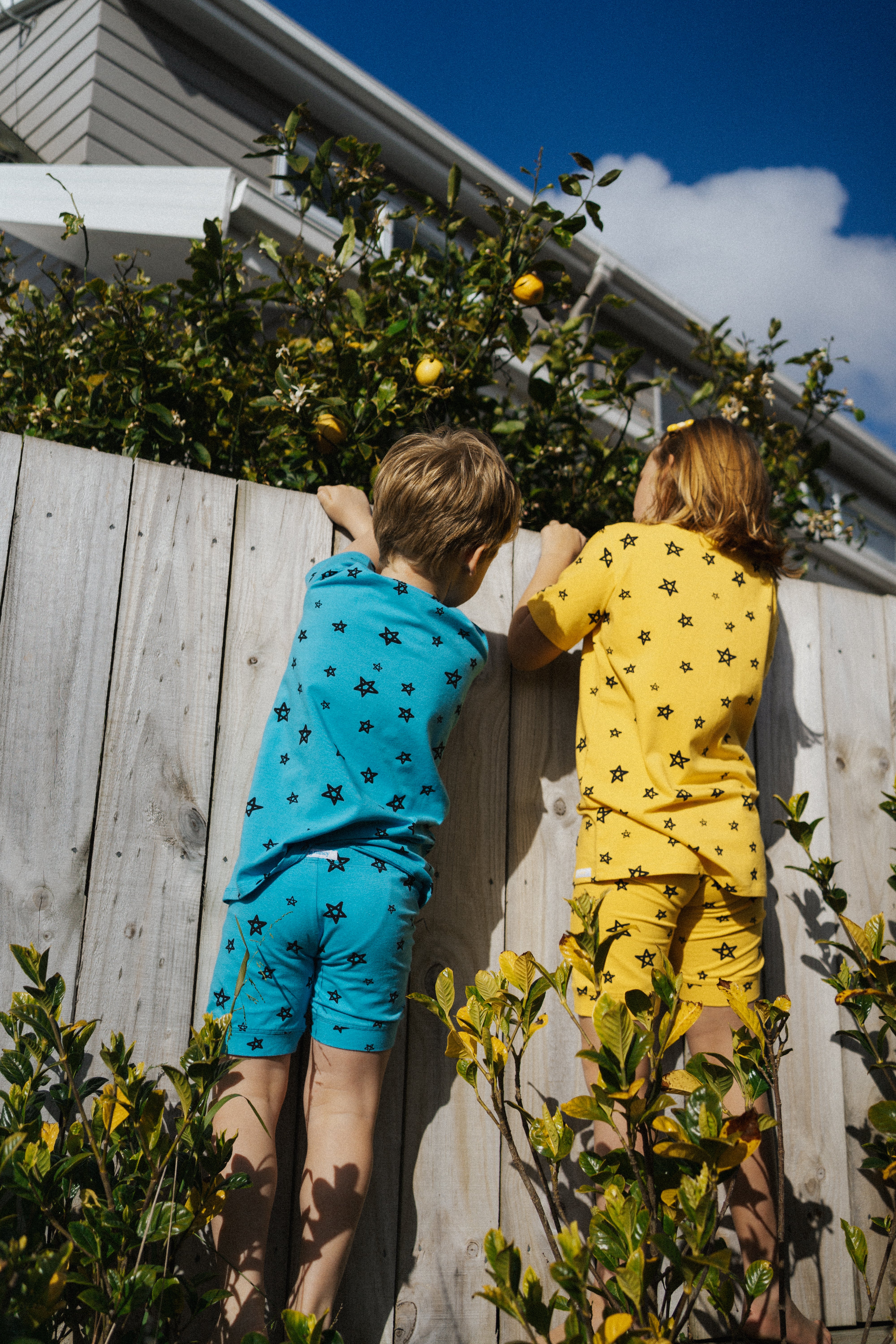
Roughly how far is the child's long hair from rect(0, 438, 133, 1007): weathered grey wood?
112 cm

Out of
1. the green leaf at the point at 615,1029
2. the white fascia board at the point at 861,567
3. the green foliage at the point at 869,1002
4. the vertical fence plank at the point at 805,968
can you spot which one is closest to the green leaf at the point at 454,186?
the vertical fence plank at the point at 805,968

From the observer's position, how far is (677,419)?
8234 millimetres

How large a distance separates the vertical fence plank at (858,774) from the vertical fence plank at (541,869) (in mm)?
649

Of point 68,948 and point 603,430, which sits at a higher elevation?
point 603,430

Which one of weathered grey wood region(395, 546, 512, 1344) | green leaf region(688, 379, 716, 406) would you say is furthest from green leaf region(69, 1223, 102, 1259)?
green leaf region(688, 379, 716, 406)

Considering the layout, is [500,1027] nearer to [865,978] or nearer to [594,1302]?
[594,1302]

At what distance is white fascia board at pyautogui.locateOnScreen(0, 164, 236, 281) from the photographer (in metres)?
3.58

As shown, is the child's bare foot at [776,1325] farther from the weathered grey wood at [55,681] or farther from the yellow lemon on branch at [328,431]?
the yellow lemon on branch at [328,431]

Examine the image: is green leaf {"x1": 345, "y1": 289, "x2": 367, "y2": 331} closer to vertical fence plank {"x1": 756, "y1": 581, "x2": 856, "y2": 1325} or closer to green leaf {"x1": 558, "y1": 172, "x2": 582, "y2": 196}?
green leaf {"x1": 558, "y1": 172, "x2": 582, "y2": 196}

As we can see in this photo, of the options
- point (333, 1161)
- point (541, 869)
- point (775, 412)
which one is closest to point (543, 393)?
point (541, 869)

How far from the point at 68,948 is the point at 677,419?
313 inches

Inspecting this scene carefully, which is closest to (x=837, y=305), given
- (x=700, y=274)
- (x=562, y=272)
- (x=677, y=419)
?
(x=700, y=274)

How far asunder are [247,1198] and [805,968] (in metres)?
1.25

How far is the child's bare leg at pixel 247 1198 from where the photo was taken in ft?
4.06
